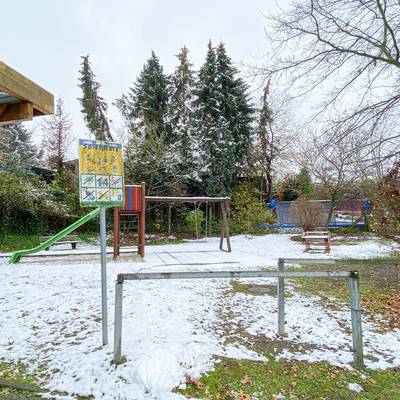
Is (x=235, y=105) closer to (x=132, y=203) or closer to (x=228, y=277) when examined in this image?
(x=132, y=203)

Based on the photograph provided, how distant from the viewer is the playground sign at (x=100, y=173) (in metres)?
3.15

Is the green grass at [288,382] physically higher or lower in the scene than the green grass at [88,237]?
lower

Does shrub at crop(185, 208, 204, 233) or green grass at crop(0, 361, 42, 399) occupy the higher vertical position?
shrub at crop(185, 208, 204, 233)

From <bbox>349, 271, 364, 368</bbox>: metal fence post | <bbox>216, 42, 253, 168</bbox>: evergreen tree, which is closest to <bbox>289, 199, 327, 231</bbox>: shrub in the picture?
<bbox>216, 42, 253, 168</bbox>: evergreen tree

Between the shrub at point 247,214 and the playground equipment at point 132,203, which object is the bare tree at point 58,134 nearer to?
the shrub at point 247,214

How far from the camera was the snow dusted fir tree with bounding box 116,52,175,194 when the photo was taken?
1528 centimetres

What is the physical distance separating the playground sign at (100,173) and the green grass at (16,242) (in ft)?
29.8

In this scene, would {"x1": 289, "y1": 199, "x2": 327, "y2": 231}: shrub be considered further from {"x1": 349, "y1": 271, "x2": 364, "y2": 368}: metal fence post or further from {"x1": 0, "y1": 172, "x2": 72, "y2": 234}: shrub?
{"x1": 349, "y1": 271, "x2": 364, "y2": 368}: metal fence post

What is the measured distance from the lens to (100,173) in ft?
10.7

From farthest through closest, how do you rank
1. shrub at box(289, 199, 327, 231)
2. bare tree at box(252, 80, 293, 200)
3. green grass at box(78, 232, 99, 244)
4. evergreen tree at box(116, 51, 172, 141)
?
bare tree at box(252, 80, 293, 200) < evergreen tree at box(116, 51, 172, 141) < shrub at box(289, 199, 327, 231) < green grass at box(78, 232, 99, 244)

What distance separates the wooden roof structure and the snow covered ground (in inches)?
92.3

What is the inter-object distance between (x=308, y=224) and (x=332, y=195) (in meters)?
1.84

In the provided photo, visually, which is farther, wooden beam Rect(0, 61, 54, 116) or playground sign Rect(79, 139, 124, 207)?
playground sign Rect(79, 139, 124, 207)

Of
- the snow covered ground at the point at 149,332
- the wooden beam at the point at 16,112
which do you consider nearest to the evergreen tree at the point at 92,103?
Answer: the snow covered ground at the point at 149,332
